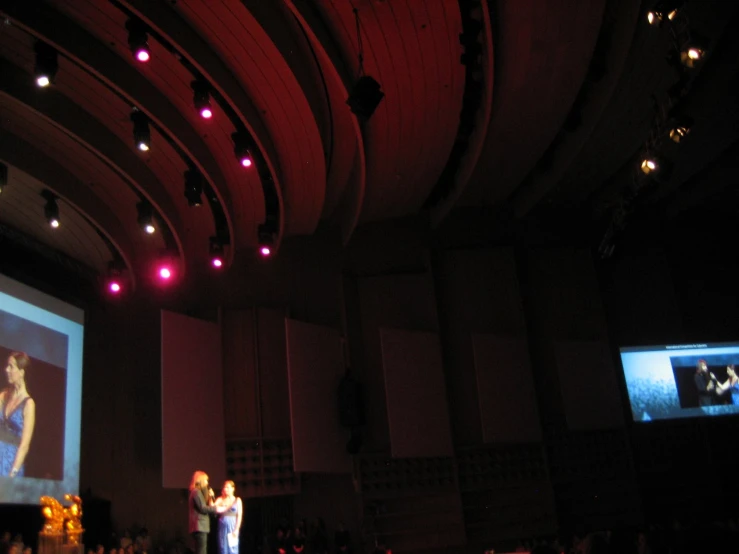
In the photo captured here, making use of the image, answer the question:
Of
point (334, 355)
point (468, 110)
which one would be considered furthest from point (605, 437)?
point (468, 110)

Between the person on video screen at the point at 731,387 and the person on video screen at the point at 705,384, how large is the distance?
10 cm

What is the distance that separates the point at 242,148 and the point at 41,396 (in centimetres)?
414

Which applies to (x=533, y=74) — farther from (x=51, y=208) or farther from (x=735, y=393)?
(x=735, y=393)

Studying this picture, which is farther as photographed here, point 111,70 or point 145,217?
point 145,217

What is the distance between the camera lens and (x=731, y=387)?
12.5 m

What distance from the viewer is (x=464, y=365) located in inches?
487

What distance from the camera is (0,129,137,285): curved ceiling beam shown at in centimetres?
877

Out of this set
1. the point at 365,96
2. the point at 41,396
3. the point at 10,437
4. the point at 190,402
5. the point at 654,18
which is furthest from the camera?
the point at 190,402

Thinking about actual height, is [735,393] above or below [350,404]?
below

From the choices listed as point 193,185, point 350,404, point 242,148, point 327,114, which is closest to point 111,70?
point 242,148

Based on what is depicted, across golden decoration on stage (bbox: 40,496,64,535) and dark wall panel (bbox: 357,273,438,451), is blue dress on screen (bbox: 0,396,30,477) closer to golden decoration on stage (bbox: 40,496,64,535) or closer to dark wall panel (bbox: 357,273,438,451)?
golden decoration on stage (bbox: 40,496,64,535)

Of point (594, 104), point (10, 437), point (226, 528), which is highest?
point (594, 104)

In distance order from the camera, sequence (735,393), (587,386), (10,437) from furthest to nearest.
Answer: (735,393) < (587,386) < (10,437)

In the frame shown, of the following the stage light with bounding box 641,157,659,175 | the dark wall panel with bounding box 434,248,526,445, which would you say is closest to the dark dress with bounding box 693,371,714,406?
the dark wall panel with bounding box 434,248,526,445
